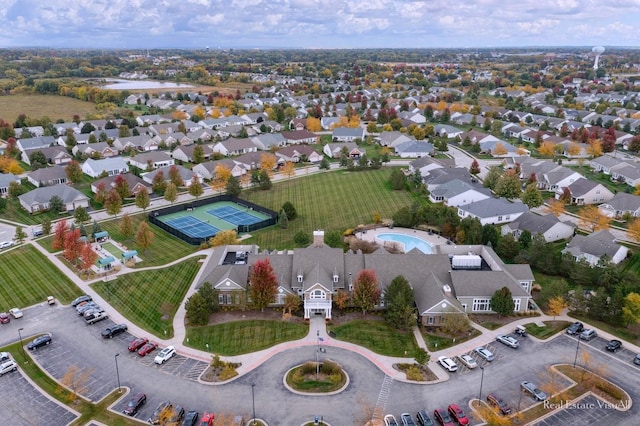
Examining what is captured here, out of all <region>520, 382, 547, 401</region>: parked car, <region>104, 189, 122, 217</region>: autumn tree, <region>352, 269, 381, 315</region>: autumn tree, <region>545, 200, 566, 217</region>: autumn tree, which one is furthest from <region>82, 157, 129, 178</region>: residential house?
<region>520, 382, 547, 401</region>: parked car

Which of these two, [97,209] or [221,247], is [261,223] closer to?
[221,247]

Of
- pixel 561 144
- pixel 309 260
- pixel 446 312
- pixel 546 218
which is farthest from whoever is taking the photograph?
pixel 561 144

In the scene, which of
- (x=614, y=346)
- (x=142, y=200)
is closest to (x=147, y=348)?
(x=142, y=200)

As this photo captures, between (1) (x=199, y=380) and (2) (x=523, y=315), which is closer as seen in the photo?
(1) (x=199, y=380)

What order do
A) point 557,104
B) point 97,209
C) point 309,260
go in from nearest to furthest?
point 309,260 → point 97,209 → point 557,104

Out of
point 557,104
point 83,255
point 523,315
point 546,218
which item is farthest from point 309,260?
point 557,104

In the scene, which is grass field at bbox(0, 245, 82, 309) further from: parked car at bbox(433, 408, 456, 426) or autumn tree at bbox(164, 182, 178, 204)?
parked car at bbox(433, 408, 456, 426)

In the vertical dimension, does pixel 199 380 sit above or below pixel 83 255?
below
